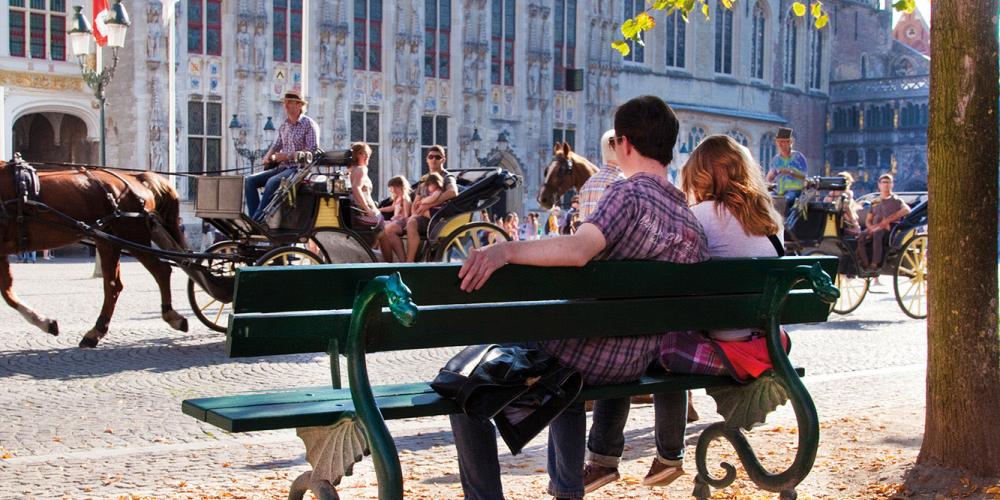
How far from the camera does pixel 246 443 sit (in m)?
5.79

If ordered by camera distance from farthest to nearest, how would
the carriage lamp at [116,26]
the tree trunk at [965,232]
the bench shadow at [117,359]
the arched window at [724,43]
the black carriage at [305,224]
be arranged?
the arched window at [724,43], the carriage lamp at [116,26], the black carriage at [305,224], the bench shadow at [117,359], the tree trunk at [965,232]

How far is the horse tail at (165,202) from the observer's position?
10.2 m

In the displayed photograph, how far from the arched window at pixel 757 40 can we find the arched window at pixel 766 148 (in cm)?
235

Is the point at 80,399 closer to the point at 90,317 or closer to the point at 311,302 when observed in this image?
the point at 311,302

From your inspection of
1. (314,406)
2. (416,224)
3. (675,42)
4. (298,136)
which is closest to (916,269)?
(416,224)

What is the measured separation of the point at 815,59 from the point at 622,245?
48868 millimetres

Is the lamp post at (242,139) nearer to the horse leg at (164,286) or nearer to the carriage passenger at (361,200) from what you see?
the carriage passenger at (361,200)

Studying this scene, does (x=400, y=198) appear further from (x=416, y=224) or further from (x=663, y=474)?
(x=663, y=474)

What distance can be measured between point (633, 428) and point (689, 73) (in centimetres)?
3890

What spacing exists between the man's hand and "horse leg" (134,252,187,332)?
686 cm

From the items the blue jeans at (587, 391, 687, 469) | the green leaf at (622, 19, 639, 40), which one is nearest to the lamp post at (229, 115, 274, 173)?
the green leaf at (622, 19, 639, 40)

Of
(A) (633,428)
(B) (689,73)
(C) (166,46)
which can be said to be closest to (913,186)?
(B) (689,73)

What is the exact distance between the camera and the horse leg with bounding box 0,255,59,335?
9398 mm

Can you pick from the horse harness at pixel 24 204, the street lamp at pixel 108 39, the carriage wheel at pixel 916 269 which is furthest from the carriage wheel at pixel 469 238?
the street lamp at pixel 108 39
